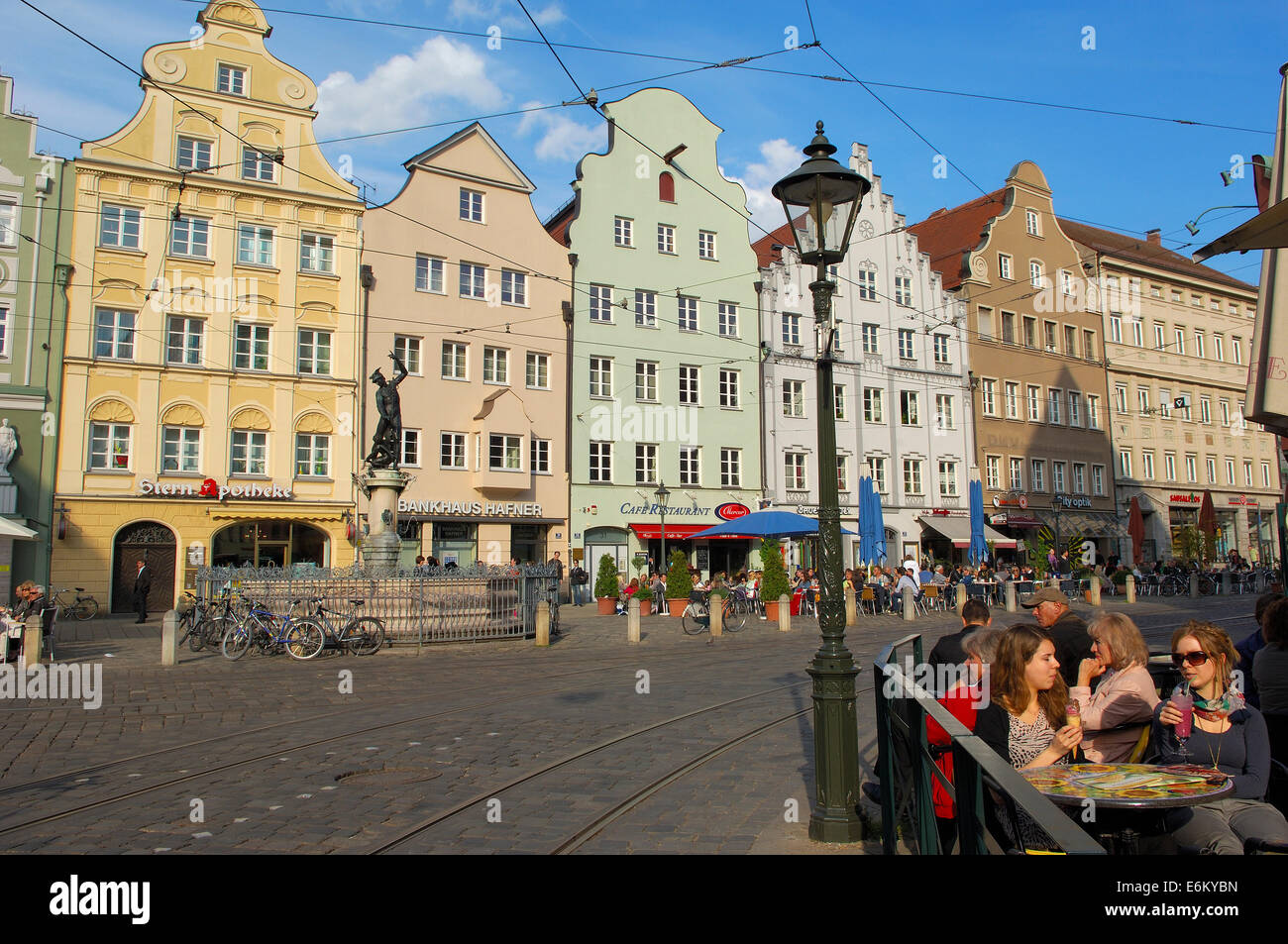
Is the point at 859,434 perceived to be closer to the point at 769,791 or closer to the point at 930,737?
the point at 769,791

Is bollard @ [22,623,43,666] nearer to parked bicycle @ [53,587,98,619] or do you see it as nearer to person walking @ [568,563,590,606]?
parked bicycle @ [53,587,98,619]

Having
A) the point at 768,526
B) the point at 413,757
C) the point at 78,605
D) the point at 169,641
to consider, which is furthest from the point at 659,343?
the point at 413,757

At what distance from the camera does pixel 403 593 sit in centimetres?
1839

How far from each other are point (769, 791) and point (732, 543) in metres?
30.0

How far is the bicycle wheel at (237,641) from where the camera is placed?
17.2 m

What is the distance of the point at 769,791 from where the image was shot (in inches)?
286

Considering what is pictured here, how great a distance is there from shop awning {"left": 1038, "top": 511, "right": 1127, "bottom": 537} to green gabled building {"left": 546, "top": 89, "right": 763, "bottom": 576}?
16.4 meters

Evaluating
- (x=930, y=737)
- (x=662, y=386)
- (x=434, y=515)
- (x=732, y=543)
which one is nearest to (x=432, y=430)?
(x=434, y=515)

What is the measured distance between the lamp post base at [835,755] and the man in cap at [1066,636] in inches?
71.7

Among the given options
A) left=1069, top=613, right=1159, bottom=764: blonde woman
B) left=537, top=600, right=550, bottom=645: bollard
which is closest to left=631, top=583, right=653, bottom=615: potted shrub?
left=537, top=600, right=550, bottom=645: bollard

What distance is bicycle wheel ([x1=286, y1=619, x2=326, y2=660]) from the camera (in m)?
17.1

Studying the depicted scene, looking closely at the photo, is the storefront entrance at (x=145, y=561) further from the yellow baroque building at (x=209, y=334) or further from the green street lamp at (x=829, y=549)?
the green street lamp at (x=829, y=549)

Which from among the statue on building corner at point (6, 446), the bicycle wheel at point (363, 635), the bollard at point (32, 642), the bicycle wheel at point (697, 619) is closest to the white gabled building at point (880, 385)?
the bicycle wheel at point (697, 619)
